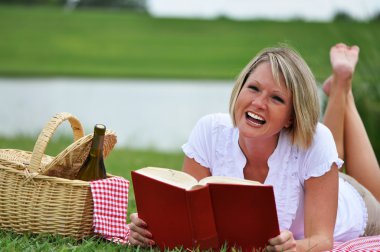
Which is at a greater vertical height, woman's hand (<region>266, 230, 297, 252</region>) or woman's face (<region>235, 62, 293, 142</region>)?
woman's face (<region>235, 62, 293, 142</region>)

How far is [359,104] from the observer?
5.12m

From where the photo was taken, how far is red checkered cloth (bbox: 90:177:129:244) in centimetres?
289

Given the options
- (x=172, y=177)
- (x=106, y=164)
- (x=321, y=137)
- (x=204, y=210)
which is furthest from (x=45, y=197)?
(x=106, y=164)

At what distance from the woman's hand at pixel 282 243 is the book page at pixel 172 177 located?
340mm

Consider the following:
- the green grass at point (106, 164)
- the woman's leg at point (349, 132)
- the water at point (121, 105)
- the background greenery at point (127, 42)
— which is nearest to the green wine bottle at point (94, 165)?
the green grass at point (106, 164)

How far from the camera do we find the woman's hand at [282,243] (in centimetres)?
249

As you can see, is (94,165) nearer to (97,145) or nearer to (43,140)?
(97,145)

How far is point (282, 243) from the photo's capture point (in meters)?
2.49

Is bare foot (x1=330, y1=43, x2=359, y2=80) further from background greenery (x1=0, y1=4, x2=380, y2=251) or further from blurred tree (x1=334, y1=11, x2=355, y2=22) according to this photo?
background greenery (x1=0, y1=4, x2=380, y2=251)

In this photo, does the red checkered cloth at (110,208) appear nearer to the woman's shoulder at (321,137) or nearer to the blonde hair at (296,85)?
the blonde hair at (296,85)

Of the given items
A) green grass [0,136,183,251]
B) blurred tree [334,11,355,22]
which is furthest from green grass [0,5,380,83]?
blurred tree [334,11,355,22]

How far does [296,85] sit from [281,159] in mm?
359

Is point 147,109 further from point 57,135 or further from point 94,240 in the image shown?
point 94,240

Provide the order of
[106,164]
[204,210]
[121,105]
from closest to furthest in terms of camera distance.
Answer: [204,210]
[106,164]
[121,105]
